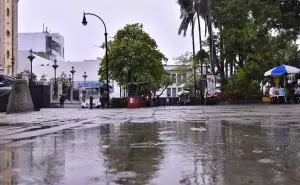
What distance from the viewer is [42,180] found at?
4254 mm

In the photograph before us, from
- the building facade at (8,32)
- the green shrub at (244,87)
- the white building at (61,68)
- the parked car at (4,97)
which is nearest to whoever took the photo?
the parked car at (4,97)

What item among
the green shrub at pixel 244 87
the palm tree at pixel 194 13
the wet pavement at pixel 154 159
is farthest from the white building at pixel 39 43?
the wet pavement at pixel 154 159

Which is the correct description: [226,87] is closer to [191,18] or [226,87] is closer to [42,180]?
[191,18]

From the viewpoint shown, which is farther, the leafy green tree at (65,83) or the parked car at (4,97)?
the leafy green tree at (65,83)

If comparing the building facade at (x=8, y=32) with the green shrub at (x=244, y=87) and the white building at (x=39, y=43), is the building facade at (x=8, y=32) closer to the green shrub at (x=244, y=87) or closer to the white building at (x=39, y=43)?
the green shrub at (x=244, y=87)

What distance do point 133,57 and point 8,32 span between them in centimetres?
2398

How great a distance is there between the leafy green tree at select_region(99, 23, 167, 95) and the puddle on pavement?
36547mm

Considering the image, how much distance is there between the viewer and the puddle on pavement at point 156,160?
4273 mm

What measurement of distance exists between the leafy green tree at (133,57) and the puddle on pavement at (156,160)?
3655cm

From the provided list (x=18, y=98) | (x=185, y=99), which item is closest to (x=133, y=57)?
(x=185, y=99)

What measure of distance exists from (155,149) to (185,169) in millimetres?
1600

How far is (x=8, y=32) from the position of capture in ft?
194

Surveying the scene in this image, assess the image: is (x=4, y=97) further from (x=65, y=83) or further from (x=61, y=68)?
(x=61, y=68)

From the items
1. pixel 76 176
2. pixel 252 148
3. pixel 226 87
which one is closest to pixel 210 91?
pixel 226 87
